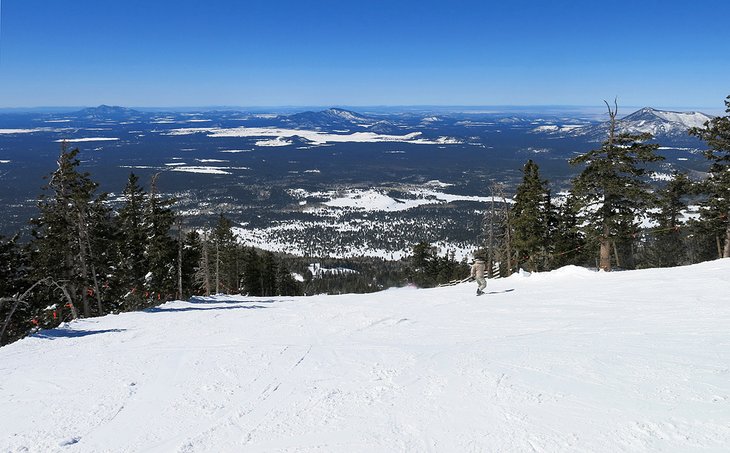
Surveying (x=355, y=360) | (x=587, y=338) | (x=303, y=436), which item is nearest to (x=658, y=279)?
(x=587, y=338)

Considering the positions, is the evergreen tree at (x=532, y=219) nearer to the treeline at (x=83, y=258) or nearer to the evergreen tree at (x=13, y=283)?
the treeline at (x=83, y=258)

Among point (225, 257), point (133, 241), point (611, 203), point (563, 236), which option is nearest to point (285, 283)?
point (225, 257)

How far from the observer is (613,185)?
2170 cm

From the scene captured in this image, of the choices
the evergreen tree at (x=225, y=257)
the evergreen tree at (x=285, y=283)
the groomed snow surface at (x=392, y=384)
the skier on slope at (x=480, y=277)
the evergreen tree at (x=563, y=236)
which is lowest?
the evergreen tree at (x=285, y=283)

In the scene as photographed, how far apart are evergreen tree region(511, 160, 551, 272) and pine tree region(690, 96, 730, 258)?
29.6ft

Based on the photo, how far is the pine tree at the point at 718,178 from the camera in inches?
932

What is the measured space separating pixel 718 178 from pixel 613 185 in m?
7.91

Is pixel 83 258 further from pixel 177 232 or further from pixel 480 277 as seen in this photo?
pixel 480 277

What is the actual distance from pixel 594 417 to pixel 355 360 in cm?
406

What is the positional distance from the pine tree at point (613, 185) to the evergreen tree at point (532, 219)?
8.33 metres

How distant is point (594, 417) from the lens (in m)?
5.35

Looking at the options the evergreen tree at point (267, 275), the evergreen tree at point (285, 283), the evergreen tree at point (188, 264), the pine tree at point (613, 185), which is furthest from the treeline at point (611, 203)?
the evergreen tree at point (285, 283)

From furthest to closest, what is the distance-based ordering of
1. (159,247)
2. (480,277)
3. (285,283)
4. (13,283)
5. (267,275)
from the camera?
(285,283) → (267,275) → (159,247) → (13,283) → (480,277)

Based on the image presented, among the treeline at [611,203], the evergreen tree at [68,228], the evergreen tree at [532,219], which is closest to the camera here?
the evergreen tree at [68,228]
